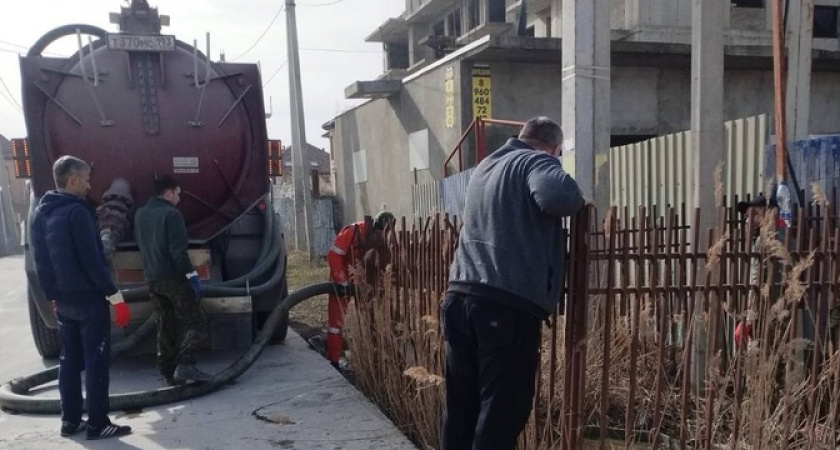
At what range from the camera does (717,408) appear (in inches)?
112

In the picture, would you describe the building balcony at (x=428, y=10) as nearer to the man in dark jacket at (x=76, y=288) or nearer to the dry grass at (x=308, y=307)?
the dry grass at (x=308, y=307)

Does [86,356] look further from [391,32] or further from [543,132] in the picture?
[391,32]

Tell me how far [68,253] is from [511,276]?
2.94 meters

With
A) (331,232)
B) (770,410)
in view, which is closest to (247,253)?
(770,410)

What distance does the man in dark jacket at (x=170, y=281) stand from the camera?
4.89m

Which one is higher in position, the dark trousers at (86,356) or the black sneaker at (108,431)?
the dark trousers at (86,356)

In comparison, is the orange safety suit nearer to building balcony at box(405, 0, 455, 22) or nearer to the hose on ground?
the hose on ground

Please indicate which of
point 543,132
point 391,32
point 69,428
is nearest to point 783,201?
point 543,132

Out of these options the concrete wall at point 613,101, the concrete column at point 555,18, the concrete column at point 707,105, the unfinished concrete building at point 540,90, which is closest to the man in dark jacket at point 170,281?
the concrete column at point 707,105

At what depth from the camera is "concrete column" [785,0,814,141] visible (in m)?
5.41

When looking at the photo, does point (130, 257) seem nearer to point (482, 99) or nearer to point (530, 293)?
point (530, 293)

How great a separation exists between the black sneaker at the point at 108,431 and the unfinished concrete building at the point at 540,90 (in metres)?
7.48

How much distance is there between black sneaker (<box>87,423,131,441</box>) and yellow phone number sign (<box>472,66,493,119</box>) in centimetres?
769

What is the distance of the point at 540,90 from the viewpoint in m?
11.0
